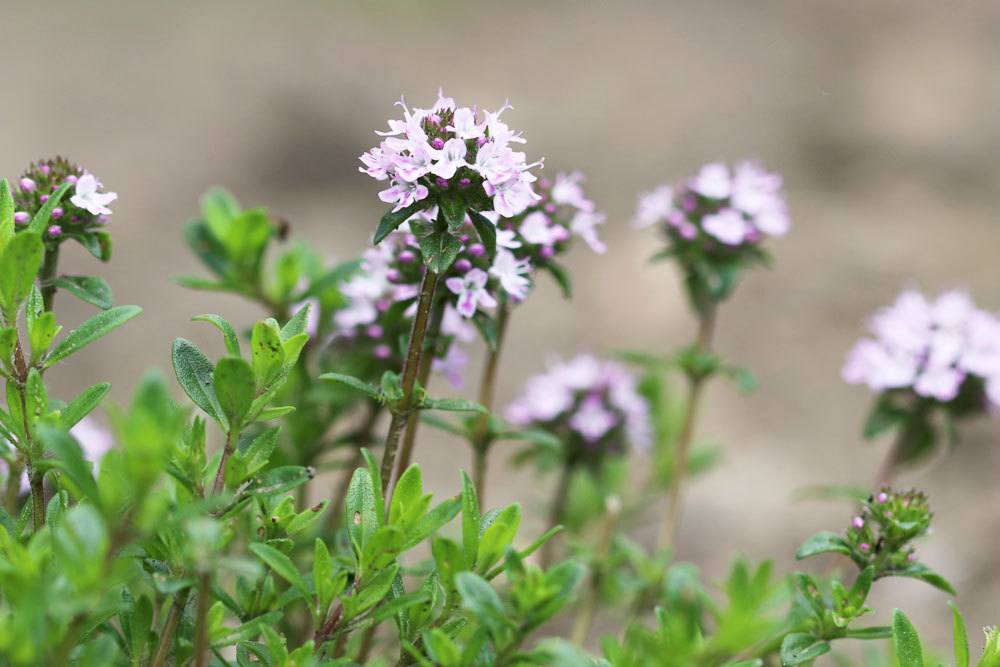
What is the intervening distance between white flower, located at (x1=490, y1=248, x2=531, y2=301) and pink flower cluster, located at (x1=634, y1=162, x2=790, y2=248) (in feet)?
2.53

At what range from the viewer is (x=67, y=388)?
4480 mm

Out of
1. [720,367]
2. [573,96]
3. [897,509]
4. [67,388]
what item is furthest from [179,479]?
[573,96]

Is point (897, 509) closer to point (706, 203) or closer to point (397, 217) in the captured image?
point (397, 217)

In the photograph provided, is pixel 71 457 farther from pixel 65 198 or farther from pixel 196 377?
pixel 65 198

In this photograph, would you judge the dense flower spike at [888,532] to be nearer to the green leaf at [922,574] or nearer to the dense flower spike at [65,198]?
the green leaf at [922,574]

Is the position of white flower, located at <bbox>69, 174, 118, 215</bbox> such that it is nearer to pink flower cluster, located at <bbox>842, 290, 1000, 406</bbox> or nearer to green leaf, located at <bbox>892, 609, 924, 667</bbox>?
green leaf, located at <bbox>892, 609, 924, 667</bbox>

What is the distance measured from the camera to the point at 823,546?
1743 millimetres

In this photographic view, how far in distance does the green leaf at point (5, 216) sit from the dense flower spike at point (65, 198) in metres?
0.16

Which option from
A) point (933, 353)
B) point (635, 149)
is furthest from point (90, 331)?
point (635, 149)

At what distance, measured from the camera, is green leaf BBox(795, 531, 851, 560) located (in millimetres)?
1738

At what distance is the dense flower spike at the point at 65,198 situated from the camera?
1725 mm

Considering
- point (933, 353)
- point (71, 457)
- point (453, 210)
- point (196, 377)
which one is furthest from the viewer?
point (933, 353)

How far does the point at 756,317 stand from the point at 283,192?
101 inches

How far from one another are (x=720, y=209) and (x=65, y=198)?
1.59 m
